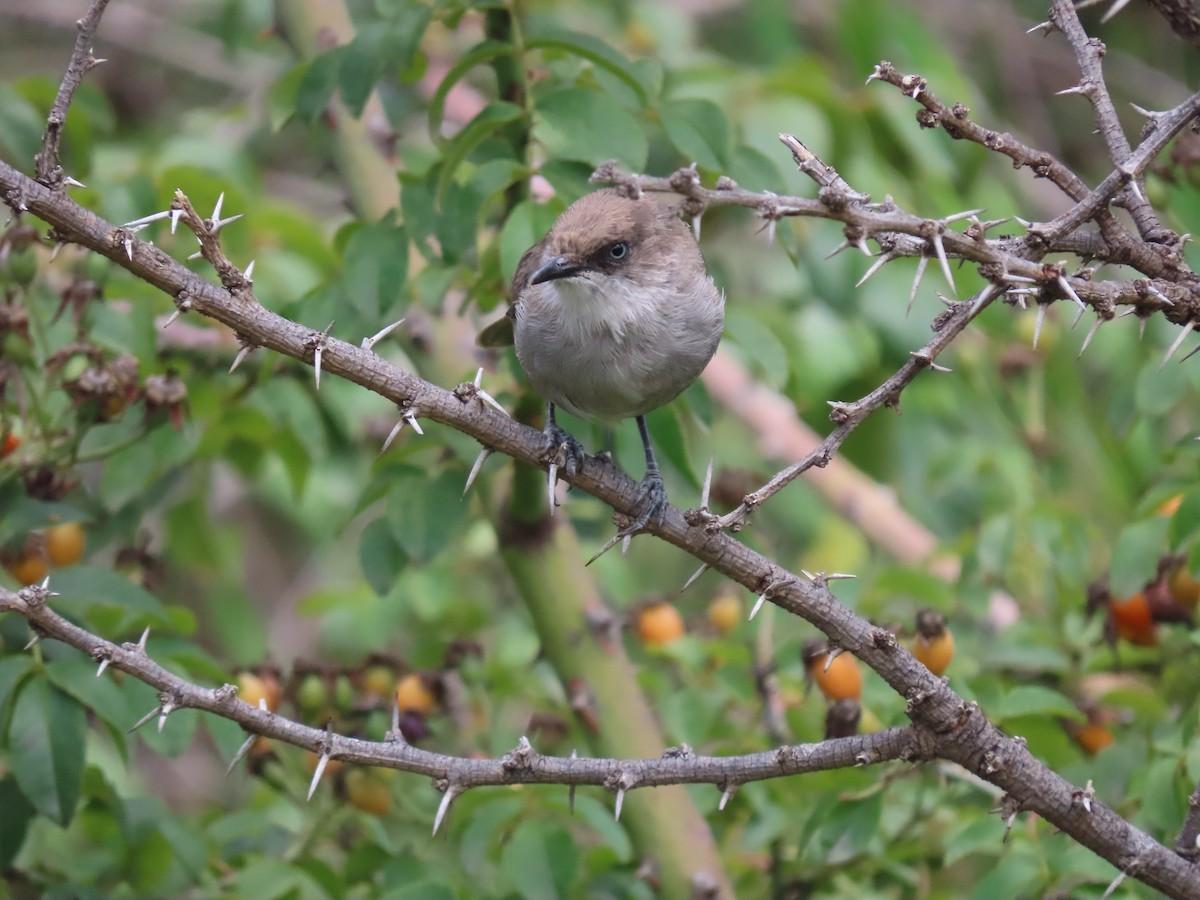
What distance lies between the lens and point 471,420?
2.79 meters

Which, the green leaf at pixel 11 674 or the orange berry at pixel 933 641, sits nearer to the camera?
the green leaf at pixel 11 674

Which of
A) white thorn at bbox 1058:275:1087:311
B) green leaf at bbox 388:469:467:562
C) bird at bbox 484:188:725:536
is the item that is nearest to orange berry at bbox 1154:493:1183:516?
bird at bbox 484:188:725:536

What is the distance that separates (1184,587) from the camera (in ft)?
12.3

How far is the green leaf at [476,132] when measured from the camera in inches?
139

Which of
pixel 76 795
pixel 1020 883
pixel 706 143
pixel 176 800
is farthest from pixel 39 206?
pixel 176 800

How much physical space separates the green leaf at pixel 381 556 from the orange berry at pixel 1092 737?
7.04 ft

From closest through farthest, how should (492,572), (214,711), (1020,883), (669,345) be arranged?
1. (214,711)
2. (1020,883)
3. (669,345)
4. (492,572)

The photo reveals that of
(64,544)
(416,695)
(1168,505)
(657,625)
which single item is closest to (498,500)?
(416,695)

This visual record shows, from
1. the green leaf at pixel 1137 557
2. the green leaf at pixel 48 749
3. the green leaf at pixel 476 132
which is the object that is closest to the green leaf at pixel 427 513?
the green leaf at pixel 476 132

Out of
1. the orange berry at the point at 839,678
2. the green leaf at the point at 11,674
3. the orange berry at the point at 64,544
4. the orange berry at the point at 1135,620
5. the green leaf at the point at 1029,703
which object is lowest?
the green leaf at the point at 1029,703

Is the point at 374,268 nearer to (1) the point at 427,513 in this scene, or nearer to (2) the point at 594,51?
(1) the point at 427,513

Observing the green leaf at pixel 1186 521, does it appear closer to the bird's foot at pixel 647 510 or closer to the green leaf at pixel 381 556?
the bird's foot at pixel 647 510

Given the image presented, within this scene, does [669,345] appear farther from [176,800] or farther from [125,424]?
[176,800]

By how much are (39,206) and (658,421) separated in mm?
2068
